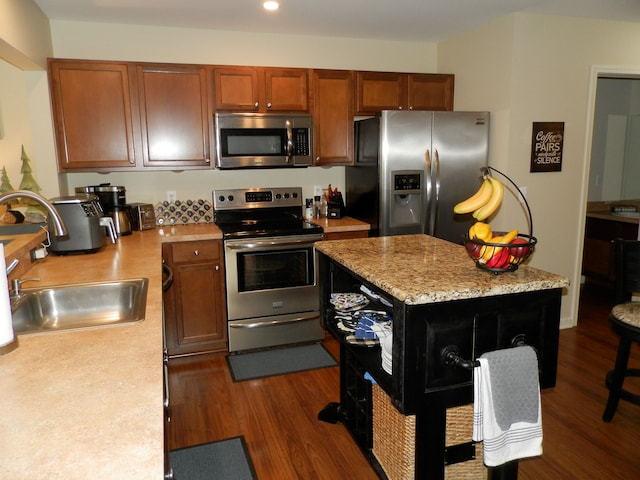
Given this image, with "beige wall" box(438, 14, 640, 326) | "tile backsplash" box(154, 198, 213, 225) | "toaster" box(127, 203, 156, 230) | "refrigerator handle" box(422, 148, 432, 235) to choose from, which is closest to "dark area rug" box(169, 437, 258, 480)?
"toaster" box(127, 203, 156, 230)

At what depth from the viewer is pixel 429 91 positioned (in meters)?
3.93

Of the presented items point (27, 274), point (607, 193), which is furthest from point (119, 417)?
point (607, 193)

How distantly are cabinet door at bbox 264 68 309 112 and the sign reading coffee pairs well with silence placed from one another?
1.75 m

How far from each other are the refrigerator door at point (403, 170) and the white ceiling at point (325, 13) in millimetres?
690

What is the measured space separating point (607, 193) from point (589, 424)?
3.40 m

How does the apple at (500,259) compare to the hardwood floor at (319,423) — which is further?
the hardwood floor at (319,423)

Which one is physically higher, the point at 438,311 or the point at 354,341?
the point at 438,311

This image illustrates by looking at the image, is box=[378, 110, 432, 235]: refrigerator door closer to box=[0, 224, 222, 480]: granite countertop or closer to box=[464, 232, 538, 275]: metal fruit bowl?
box=[464, 232, 538, 275]: metal fruit bowl

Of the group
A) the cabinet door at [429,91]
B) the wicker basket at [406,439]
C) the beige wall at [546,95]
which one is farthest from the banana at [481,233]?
the cabinet door at [429,91]

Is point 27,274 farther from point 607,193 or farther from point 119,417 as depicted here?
point 607,193

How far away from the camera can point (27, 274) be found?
2266mm

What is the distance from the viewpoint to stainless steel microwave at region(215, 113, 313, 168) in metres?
3.44

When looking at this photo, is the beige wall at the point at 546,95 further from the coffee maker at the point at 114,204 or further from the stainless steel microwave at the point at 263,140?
the coffee maker at the point at 114,204

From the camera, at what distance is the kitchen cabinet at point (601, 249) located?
4.51m
